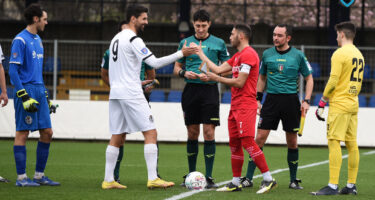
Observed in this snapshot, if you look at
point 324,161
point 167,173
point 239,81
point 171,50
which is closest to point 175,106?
point 171,50

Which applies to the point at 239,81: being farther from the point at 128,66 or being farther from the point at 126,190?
the point at 126,190

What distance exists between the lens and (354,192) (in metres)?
7.91

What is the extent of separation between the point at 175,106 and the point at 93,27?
464 inches

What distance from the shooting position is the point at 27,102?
7.92 meters

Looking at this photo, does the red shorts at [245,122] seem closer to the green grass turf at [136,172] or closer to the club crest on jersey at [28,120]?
the green grass turf at [136,172]

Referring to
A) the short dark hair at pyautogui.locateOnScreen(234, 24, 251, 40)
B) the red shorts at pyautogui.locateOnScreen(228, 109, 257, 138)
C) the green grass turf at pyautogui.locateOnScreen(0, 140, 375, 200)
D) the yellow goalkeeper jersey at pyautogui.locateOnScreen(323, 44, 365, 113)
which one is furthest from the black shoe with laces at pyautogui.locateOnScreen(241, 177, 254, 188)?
the short dark hair at pyautogui.locateOnScreen(234, 24, 251, 40)

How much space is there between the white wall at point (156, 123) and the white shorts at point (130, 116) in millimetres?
7991

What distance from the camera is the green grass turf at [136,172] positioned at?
24.7ft

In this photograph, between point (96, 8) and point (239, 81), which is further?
point (96, 8)

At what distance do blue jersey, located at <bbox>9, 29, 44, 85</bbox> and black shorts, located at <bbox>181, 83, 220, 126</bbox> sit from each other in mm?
2000

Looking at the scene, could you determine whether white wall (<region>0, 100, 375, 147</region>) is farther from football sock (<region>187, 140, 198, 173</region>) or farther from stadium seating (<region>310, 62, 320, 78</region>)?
football sock (<region>187, 140, 198, 173</region>)

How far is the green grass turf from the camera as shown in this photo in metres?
7.53

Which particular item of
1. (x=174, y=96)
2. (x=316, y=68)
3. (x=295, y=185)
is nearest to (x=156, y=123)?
(x=174, y=96)

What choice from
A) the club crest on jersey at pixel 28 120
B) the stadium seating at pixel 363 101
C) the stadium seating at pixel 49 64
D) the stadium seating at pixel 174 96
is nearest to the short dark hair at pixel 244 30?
the club crest on jersey at pixel 28 120
